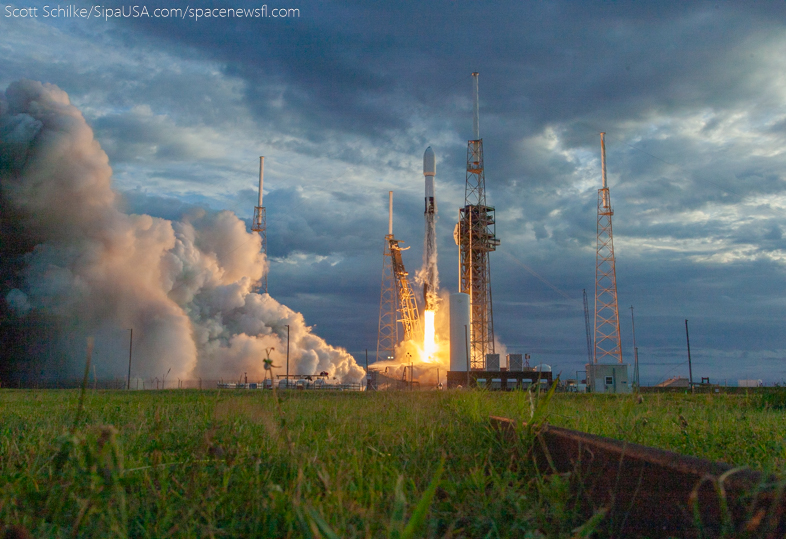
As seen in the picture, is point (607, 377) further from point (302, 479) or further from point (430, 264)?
point (302, 479)

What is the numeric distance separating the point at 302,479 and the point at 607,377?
133 feet

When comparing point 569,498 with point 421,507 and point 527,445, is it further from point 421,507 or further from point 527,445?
point 421,507

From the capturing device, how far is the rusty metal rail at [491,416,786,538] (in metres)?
2.21

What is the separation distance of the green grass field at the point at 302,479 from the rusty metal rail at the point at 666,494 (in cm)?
21

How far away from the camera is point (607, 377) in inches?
1575

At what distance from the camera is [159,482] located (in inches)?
132

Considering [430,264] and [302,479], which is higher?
[430,264]

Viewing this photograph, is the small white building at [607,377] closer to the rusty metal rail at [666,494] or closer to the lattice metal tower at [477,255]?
the lattice metal tower at [477,255]

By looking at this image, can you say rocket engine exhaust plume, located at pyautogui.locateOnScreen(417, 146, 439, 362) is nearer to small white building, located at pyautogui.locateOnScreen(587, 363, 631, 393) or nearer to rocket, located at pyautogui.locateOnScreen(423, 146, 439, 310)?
rocket, located at pyautogui.locateOnScreen(423, 146, 439, 310)

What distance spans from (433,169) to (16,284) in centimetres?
3446

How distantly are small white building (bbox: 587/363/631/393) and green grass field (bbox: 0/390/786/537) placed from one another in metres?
35.4

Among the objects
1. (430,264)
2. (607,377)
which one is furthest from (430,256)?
(607,377)

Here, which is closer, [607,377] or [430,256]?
[607,377]

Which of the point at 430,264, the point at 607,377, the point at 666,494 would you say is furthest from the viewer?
the point at 430,264
